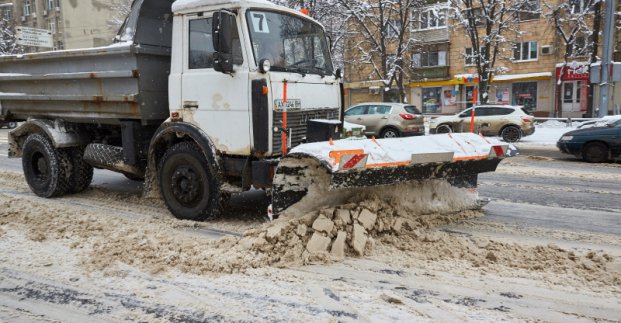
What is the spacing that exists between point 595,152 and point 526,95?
2631cm

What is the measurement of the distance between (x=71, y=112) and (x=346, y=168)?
15.5 ft

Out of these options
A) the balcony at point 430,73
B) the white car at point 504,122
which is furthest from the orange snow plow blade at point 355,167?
the balcony at point 430,73

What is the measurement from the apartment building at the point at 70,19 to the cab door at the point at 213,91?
156 feet

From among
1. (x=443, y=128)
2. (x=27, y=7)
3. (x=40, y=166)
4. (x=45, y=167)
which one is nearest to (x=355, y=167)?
(x=45, y=167)

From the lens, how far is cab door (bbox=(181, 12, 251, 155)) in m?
5.34

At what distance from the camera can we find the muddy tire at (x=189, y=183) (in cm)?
574

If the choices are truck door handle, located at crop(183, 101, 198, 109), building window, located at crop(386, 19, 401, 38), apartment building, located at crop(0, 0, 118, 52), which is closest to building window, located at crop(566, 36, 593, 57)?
building window, located at crop(386, 19, 401, 38)

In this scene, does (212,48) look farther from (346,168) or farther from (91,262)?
(91,262)

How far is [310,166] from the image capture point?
482 centimetres

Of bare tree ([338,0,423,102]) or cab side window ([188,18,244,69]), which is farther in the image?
bare tree ([338,0,423,102])

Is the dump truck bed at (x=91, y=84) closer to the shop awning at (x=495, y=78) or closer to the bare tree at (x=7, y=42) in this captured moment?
the shop awning at (x=495, y=78)

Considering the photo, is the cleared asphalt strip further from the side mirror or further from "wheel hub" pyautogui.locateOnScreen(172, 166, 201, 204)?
the side mirror

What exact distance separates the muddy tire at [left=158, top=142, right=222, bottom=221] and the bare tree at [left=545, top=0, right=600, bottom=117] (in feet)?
92.6

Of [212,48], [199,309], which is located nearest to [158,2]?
[212,48]
